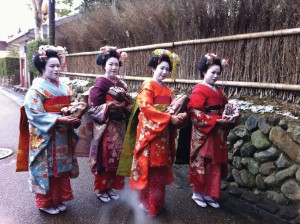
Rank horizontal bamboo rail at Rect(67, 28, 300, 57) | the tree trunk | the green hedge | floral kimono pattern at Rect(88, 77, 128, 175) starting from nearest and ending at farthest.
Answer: floral kimono pattern at Rect(88, 77, 128, 175)
horizontal bamboo rail at Rect(67, 28, 300, 57)
the tree trunk
the green hedge

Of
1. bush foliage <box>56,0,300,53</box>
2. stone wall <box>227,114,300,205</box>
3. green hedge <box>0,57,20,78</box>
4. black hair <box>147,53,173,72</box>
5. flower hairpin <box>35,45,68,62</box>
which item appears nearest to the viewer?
flower hairpin <box>35,45,68,62</box>

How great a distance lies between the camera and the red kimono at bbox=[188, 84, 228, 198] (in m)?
3.72

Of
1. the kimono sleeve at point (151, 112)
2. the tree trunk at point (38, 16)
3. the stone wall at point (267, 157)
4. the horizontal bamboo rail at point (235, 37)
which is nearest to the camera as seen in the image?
the kimono sleeve at point (151, 112)

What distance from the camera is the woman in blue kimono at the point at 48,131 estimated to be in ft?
11.3

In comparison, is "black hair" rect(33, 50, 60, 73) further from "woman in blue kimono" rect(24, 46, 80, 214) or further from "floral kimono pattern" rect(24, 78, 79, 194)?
"floral kimono pattern" rect(24, 78, 79, 194)

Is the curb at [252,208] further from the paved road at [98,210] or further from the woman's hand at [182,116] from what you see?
the woman's hand at [182,116]

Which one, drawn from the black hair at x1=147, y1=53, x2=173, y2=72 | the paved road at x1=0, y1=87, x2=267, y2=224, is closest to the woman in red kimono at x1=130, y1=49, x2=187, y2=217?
the black hair at x1=147, y1=53, x2=173, y2=72

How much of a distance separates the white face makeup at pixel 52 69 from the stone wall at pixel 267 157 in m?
2.77

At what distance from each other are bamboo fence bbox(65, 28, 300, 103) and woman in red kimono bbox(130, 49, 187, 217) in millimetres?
1795

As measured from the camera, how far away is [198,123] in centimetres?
375

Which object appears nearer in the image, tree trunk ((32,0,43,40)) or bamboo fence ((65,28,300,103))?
bamboo fence ((65,28,300,103))

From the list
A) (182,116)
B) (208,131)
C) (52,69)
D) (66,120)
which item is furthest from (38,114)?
(208,131)

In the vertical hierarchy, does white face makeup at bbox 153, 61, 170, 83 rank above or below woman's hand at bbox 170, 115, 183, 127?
above

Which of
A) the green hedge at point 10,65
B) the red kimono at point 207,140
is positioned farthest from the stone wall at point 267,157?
the green hedge at point 10,65
